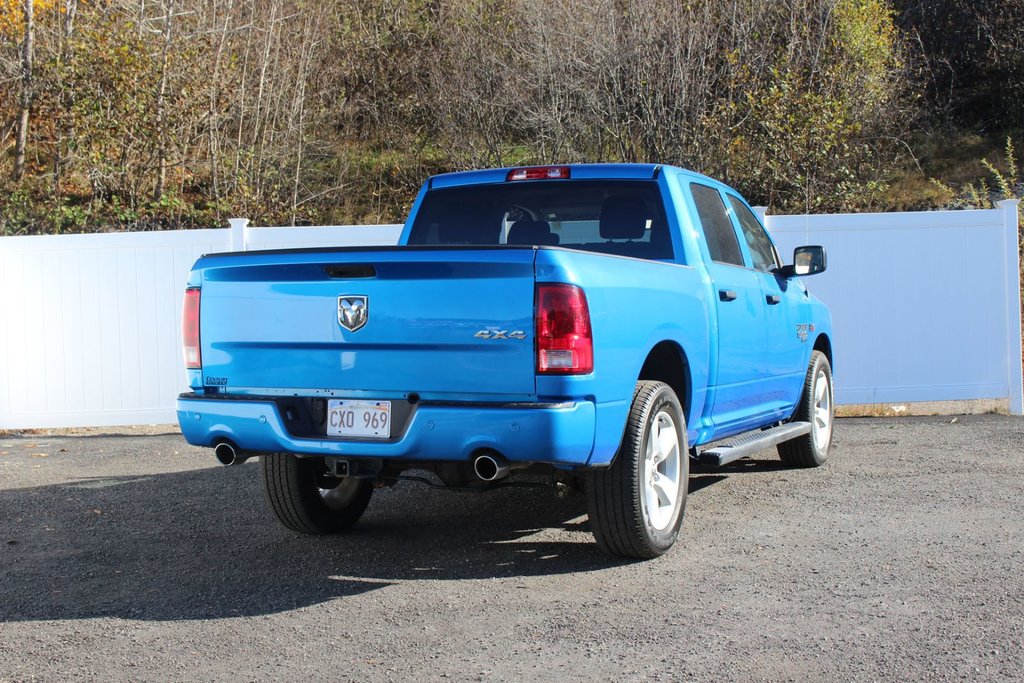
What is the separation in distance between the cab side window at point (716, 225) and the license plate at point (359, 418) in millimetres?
2374

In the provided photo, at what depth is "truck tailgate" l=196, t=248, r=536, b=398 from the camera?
4.57m

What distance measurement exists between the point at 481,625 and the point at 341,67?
64.5 ft

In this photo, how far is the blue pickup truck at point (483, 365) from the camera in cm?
455

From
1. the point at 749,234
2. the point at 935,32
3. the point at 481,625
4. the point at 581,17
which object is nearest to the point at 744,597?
the point at 481,625

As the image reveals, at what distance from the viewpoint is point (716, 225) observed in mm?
6664

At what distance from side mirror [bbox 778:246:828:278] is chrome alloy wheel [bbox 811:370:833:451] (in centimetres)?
86

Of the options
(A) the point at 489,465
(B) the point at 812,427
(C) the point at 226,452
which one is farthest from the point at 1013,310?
(C) the point at 226,452

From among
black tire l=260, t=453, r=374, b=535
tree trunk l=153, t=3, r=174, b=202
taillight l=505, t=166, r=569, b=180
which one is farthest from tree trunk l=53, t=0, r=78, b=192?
black tire l=260, t=453, r=374, b=535

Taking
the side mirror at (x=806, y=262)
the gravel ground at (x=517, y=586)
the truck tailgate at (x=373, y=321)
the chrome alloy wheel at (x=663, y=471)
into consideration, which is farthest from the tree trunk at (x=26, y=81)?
the chrome alloy wheel at (x=663, y=471)

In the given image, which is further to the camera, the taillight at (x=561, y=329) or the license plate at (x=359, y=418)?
the license plate at (x=359, y=418)

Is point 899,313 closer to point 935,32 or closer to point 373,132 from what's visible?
point 373,132

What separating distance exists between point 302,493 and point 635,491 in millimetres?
1844

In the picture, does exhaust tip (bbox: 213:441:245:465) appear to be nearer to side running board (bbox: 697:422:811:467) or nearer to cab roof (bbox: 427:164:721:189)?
cab roof (bbox: 427:164:721:189)

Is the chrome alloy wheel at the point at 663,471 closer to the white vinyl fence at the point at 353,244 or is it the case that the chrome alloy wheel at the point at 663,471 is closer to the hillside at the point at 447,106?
the white vinyl fence at the point at 353,244
